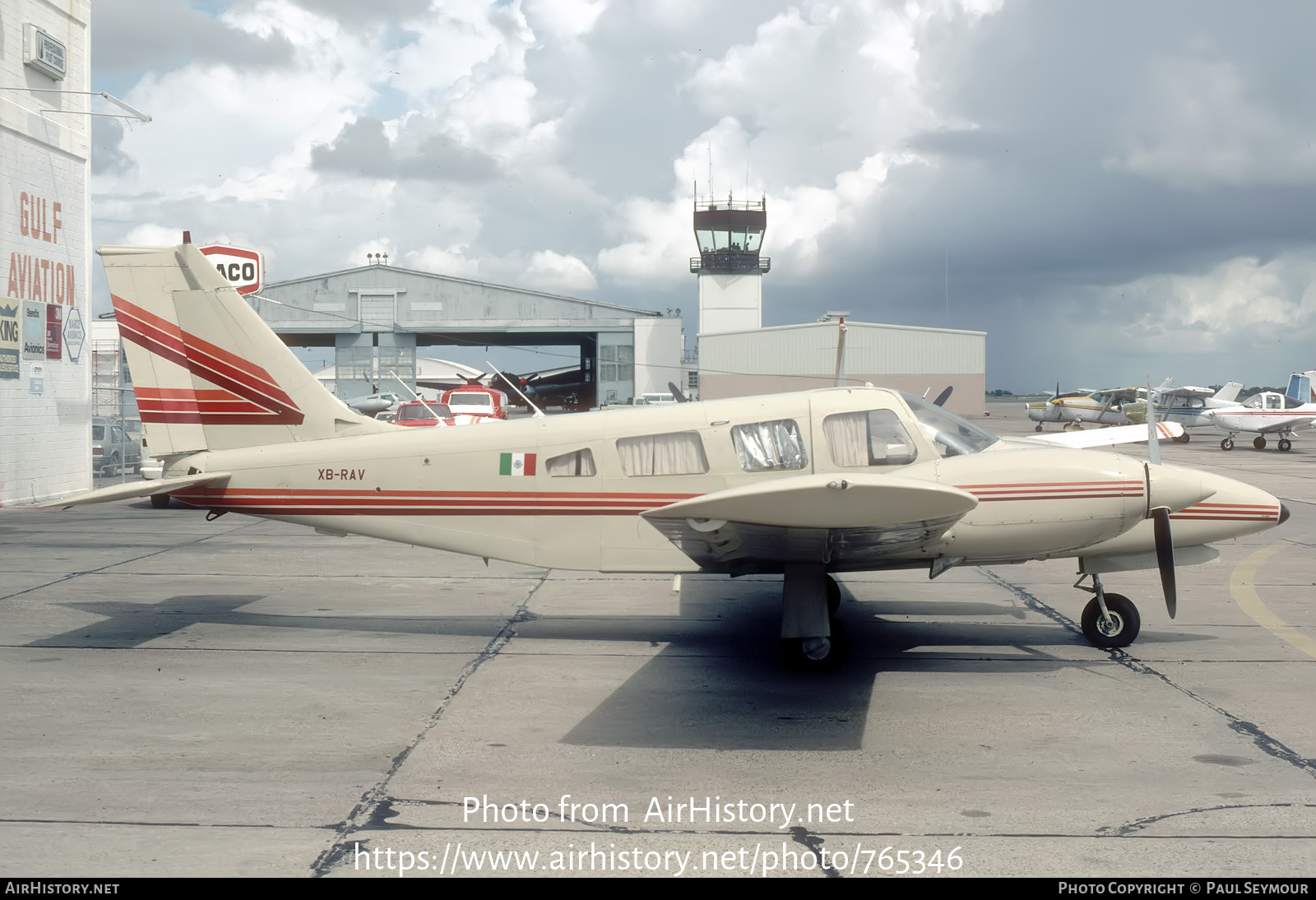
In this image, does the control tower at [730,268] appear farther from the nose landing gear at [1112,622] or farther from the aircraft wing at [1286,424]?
the nose landing gear at [1112,622]

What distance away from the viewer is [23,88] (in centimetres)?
1862

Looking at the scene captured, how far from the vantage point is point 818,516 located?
21.4 ft

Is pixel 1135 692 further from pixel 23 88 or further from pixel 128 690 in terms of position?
pixel 23 88

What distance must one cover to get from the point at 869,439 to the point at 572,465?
2481 mm

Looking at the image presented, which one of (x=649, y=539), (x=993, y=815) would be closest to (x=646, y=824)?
(x=993, y=815)

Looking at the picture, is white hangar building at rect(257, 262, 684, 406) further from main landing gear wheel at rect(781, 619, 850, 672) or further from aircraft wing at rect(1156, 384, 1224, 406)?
main landing gear wheel at rect(781, 619, 850, 672)

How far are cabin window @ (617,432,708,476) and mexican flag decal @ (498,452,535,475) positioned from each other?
30.1 inches

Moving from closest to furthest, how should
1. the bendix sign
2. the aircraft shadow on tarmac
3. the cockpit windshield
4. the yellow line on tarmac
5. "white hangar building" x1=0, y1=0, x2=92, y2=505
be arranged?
the aircraft shadow on tarmac, the cockpit windshield, the yellow line on tarmac, "white hangar building" x1=0, y1=0, x2=92, y2=505, the bendix sign

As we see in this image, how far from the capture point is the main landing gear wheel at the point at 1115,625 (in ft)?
29.0

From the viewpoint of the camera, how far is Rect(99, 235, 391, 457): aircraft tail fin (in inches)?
367

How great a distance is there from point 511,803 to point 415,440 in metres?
4.29

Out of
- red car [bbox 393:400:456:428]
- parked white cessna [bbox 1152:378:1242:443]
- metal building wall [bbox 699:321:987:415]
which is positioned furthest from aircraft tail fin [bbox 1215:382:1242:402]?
red car [bbox 393:400:456:428]

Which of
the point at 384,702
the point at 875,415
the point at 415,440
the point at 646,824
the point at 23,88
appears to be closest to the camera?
the point at 646,824

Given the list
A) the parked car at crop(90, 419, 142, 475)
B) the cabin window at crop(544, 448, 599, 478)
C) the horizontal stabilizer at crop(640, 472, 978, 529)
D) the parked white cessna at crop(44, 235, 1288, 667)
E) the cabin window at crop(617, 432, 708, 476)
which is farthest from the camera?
the parked car at crop(90, 419, 142, 475)
